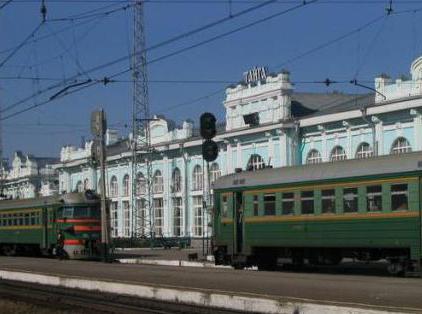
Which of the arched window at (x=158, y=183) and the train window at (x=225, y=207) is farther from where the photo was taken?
the arched window at (x=158, y=183)

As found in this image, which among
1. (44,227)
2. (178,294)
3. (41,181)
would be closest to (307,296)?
(178,294)

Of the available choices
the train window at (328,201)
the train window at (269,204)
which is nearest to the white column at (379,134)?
the train window at (269,204)

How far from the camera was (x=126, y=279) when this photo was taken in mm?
22844

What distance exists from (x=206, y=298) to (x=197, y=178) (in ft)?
166

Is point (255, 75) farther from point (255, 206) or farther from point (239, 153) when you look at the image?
point (255, 206)

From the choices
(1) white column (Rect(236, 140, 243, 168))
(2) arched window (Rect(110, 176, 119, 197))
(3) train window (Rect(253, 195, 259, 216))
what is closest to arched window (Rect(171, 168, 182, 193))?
(1) white column (Rect(236, 140, 243, 168))

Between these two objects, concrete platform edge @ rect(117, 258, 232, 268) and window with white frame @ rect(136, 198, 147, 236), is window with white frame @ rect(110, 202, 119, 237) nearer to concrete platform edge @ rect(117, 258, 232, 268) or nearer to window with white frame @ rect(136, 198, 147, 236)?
window with white frame @ rect(136, 198, 147, 236)

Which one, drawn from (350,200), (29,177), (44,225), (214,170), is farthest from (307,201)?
(29,177)

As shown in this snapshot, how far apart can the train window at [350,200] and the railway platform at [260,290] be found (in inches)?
92.9

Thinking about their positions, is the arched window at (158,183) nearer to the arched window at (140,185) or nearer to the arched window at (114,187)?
the arched window at (140,185)

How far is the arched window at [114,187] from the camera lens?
7988 centimetres

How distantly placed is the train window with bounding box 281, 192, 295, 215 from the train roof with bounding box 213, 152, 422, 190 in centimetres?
41

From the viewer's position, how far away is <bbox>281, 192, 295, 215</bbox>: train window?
25.4 m

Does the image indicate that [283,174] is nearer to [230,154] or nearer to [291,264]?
[291,264]
